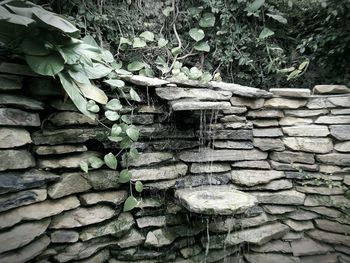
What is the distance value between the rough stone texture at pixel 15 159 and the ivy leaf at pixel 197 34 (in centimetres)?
197

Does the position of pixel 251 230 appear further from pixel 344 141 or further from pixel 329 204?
pixel 344 141

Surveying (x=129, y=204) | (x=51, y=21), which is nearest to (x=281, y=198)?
(x=129, y=204)

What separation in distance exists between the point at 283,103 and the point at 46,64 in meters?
1.94

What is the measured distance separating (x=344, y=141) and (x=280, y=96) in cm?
66

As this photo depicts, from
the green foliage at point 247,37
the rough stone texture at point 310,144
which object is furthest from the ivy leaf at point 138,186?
the rough stone texture at point 310,144

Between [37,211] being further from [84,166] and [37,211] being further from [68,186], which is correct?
[84,166]

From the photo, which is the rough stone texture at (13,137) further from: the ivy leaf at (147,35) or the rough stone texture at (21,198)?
the ivy leaf at (147,35)

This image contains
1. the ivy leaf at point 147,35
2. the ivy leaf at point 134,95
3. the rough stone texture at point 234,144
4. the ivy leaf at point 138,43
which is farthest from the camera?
the ivy leaf at point 147,35

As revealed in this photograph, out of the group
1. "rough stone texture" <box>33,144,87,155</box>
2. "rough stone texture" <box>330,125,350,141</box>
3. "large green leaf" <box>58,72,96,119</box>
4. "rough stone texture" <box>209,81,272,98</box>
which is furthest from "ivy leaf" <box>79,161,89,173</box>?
"rough stone texture" <box>330,125,350,141</box>

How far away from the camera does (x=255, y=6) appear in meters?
2.89

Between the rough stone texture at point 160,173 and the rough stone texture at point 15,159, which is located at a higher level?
the rough stone texture at point 15,159

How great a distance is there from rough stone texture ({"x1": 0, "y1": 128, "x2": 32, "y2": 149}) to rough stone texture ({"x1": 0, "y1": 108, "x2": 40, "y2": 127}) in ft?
0.13

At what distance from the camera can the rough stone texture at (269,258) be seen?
232 centimetres

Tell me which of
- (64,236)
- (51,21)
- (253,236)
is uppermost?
(51,21)
